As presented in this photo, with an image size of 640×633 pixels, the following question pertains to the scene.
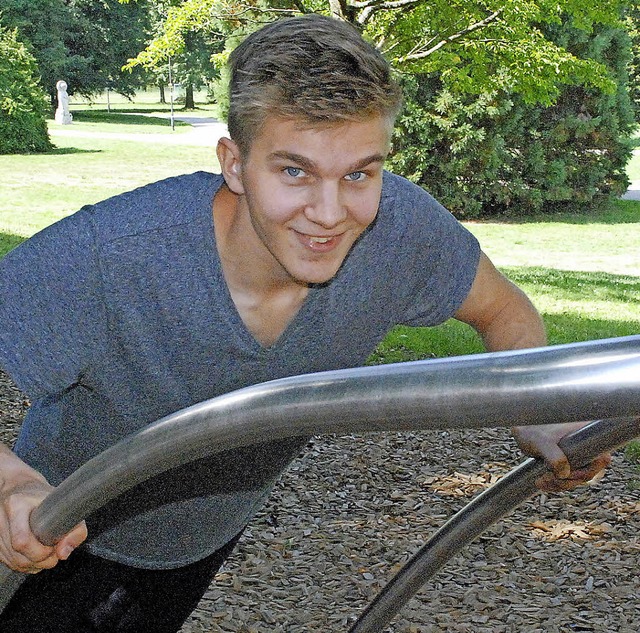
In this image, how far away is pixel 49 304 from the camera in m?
1.75

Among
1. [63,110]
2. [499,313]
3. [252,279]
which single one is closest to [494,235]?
[499,313]

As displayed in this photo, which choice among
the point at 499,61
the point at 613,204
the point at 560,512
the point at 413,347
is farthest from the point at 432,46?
the point at 613,204

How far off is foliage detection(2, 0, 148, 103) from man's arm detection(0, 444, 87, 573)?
3498 cm

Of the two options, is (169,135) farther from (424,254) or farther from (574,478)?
(574,478)

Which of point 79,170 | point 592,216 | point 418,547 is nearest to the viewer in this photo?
point 418,547

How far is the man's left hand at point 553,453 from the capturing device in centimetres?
172

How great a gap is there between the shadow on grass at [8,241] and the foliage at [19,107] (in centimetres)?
1306

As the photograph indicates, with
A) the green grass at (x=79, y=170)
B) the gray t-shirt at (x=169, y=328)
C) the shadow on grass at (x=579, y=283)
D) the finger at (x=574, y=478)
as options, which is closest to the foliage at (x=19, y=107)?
the green grass at (x=79, y=170)

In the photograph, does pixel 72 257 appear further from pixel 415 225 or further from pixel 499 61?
pixel 499 61

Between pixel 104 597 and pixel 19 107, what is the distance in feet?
73.5

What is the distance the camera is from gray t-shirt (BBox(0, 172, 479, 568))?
1.77 meters

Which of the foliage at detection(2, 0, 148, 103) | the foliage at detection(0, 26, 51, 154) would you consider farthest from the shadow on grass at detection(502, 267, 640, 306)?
the foliage at detection(2, 0, 148, 103)

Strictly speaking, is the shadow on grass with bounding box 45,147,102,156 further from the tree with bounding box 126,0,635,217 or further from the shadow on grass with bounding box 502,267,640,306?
the shadow on grass with bounding box 502,267,640,306

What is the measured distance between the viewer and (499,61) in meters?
9.66
